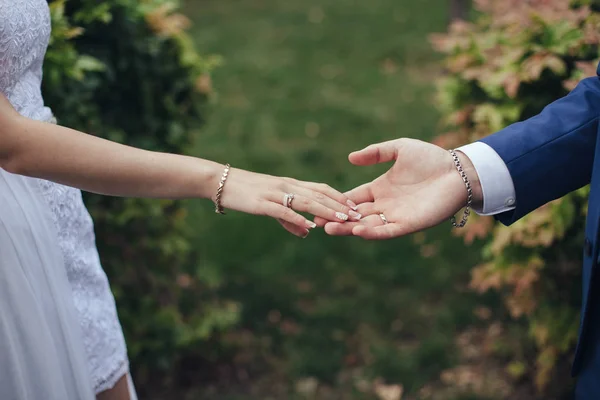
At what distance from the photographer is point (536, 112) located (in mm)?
3426

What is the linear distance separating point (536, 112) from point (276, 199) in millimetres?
1889

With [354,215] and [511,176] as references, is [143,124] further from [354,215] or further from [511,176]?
[511,176]

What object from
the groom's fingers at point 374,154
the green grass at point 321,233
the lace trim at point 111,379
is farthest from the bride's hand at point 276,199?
the green grass at point 321,233

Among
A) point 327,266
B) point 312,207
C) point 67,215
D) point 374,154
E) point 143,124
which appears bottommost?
point 312,207

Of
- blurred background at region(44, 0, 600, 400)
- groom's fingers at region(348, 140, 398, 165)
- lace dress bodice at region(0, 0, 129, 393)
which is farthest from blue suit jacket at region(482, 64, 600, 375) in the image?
lace dress bodice at region(0, 0, 129, 393)

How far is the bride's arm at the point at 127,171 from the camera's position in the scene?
6.37 ft

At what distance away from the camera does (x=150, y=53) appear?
3.77m

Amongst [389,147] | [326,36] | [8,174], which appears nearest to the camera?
[8,174]

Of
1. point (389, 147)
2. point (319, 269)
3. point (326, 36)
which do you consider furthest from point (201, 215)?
point (326, 36)

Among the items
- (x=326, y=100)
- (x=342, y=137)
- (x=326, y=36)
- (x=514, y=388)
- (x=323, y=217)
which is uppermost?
(x=326, y=36)

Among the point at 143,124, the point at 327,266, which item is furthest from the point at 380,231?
the point at 327,266

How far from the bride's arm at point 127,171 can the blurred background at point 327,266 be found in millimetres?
1249

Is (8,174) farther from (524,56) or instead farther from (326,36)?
(326,36)

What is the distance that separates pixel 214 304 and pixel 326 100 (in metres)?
3.91
